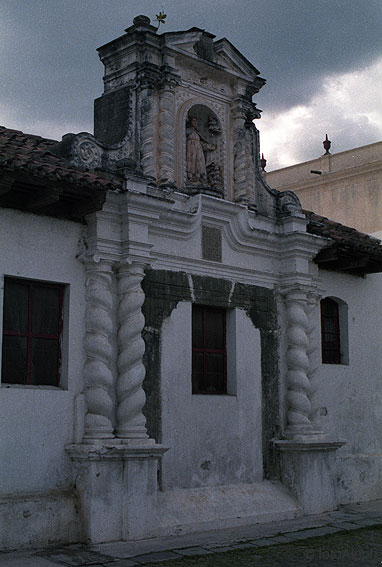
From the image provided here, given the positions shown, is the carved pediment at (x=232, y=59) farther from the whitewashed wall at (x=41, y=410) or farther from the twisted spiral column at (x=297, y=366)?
the whitewashed wall at (x=41, y=410)

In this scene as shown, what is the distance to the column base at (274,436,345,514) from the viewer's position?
1172cm

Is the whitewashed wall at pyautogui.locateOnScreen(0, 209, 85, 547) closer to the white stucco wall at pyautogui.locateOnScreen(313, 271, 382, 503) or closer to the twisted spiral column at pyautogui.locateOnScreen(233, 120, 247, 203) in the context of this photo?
the twisted spiral column at pyautogui.locateOnScreen(233, 120, 247, 203)

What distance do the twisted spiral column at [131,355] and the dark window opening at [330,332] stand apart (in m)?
4.59

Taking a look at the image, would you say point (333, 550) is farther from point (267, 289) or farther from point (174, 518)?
point (267, 289)

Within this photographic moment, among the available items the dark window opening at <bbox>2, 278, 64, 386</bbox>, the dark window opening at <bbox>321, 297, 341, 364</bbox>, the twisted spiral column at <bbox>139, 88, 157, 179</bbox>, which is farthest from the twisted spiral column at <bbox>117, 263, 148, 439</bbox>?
the dark window opening at <bbox>321, 297, 341, 364</bbox>

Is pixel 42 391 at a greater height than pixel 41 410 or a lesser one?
greater

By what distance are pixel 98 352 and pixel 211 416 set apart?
2.29 meters

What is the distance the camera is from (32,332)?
9.35 metres

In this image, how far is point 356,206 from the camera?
845 inches

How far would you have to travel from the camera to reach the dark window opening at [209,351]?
11.3 m

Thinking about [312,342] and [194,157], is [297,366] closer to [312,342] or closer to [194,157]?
[312,342]

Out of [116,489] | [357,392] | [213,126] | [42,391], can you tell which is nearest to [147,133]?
[213,126]

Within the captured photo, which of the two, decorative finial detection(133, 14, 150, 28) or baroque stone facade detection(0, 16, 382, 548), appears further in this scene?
decorative finial detection(133, 14, 150, 28)

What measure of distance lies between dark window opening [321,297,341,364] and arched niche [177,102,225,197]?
10.7 ft
